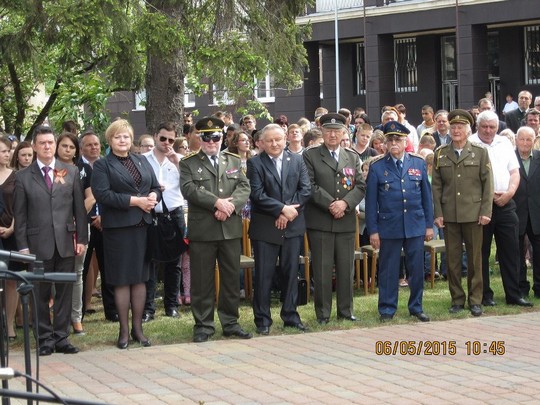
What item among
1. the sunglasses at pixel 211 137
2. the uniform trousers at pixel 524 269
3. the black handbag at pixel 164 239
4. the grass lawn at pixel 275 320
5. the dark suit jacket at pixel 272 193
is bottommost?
the grass lawn at pixel 275 320

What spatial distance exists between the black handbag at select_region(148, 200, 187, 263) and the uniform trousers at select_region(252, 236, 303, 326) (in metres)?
0.78

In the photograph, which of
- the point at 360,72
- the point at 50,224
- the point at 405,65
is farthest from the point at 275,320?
the point at 360,72

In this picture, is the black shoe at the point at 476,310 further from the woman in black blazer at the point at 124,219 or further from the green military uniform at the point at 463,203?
the woman in black blazer at the point at 124,219

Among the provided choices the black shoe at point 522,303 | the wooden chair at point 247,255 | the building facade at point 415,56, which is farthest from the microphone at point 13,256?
the building facade at point 415,56

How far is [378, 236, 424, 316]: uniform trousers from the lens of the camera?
10969mm

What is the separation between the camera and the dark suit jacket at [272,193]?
34.7 feet

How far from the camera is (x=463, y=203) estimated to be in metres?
11.2

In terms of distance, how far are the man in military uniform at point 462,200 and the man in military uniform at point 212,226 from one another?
7.56ft

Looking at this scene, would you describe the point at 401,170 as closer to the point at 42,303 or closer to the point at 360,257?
the point at 360,257

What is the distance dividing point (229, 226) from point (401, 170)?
200 cm

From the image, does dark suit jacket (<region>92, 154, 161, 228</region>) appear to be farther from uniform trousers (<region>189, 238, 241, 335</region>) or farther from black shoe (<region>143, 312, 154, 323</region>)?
black shoe (<region>143, 312, 154, 323</region>)

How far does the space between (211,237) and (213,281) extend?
0.45m

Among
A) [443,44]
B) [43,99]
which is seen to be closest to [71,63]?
[43,99]

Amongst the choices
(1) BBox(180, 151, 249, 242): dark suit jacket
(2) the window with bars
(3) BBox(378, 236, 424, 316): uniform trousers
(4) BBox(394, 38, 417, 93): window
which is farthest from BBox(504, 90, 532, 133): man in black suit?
(4) BBox(394, 38, 417, 93): window
